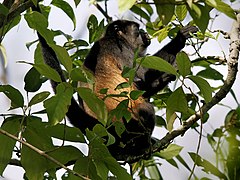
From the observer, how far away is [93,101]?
1748 mm

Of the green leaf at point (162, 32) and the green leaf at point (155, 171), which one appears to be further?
the green leaf at point (162, 32)

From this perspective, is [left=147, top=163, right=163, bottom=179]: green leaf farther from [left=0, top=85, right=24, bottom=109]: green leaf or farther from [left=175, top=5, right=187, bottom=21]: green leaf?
[left=175, top=5, right=187, bottom=21]: green leaf

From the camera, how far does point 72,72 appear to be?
1.65 m

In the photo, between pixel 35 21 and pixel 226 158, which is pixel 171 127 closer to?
pixel 35 21

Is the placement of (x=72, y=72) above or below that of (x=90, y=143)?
above

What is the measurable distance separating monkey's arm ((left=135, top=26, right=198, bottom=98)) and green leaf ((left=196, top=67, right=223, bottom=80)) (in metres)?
0.42

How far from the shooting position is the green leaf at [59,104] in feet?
5.49

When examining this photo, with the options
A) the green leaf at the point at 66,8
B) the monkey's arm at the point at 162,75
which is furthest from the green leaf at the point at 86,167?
the monkey's arm at the point at 162,75

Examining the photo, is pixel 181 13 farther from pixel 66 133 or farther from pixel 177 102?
pixel 66 133

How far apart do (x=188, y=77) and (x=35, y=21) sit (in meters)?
0.54

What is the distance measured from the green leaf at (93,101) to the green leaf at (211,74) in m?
1.41

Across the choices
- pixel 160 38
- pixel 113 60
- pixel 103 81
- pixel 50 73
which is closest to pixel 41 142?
pixel 50 73

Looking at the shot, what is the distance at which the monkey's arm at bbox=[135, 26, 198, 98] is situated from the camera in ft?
11.8

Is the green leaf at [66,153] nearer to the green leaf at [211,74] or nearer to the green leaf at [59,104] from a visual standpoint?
the green leaf at [59,104]
